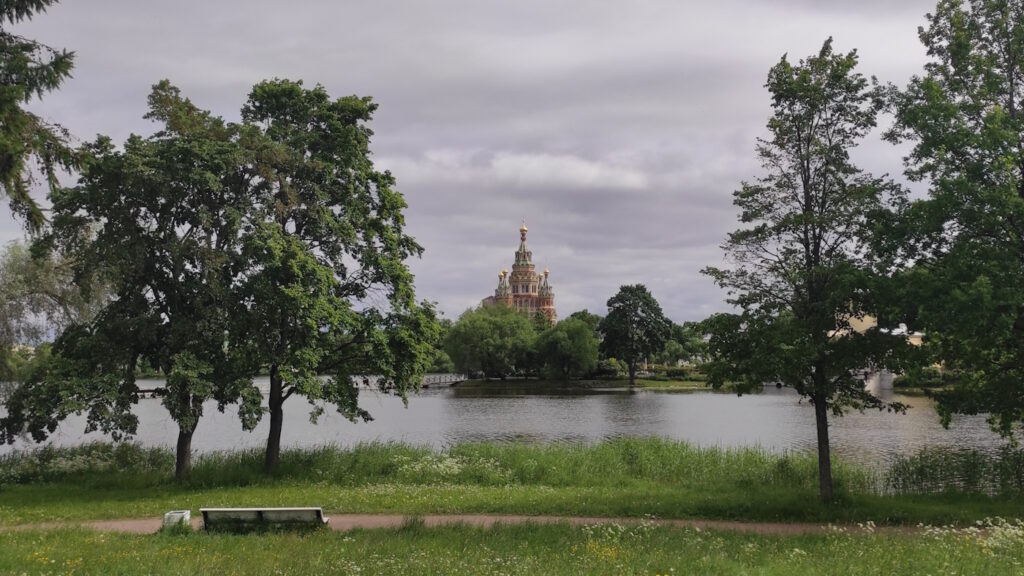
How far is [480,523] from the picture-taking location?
1337cm

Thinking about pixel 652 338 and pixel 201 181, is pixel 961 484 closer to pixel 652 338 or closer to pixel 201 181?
pixel 201 181

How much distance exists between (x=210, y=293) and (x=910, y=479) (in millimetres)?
20745

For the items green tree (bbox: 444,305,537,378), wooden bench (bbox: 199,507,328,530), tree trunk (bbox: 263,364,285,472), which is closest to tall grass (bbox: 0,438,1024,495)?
tree trunk (bbox: 263,364,285,472)

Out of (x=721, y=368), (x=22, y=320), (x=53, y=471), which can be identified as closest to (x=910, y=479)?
(x=721, y=368)

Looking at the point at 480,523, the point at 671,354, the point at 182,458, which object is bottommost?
the point at 480,523

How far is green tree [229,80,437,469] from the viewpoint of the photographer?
63.2 ft

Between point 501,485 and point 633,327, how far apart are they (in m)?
89.5

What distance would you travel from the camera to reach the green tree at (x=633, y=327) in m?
107

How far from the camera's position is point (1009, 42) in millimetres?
15531

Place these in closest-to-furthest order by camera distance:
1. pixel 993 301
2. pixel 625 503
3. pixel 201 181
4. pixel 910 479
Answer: pixel 993 301
pixel 625 503
pixel 201 181
pixel 910 479

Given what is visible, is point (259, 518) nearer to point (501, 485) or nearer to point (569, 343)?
point (501, 485)

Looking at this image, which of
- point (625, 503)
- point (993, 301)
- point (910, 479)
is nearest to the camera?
point (993, 301)

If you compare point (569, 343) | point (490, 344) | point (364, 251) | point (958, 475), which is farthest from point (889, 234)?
point (490, 344)

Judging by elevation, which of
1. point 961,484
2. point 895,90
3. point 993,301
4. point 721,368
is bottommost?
point 961,484
